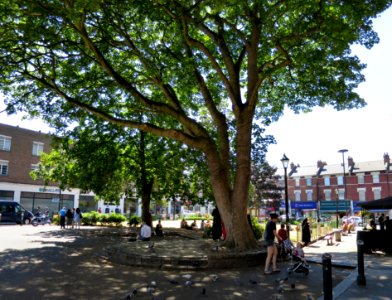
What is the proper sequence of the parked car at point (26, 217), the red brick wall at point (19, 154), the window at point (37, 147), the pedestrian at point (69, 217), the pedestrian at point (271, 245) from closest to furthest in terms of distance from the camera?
the pedestrian at point (271, 245) < the pedestrian at point (69, 217) < the parked car at point (26, 217) < the red brick wall at point (19, 154) < the window at point (37, 147)

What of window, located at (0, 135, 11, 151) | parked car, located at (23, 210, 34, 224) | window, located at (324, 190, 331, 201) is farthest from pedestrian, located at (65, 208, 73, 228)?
window, located at (324, 190, 331, 201)

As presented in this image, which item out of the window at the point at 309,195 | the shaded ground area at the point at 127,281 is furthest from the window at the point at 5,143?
the window at the point at 309,195

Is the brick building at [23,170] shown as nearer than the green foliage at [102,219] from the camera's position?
No

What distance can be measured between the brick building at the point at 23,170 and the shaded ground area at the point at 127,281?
97.6ft

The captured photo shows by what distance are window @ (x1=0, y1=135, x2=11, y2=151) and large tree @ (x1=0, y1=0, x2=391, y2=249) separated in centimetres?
2692

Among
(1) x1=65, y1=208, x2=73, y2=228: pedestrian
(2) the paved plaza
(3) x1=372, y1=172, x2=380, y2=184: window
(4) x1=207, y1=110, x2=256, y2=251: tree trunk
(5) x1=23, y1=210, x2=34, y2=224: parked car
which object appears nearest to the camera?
(2) the paved plaza

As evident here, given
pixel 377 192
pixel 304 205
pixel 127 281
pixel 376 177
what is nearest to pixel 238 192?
pixel 127 281

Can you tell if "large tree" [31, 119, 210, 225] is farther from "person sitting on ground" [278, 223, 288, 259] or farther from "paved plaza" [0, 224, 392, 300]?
"person sitting on ground" [278, 223, 288, 259]

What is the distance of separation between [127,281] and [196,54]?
9.83m

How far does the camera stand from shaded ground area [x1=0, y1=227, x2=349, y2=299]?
7484 mm

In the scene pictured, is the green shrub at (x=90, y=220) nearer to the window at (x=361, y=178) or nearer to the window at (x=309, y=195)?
the window at (x=309, y=195)

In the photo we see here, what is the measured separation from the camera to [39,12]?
10852mm

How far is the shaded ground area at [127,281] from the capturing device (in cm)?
748

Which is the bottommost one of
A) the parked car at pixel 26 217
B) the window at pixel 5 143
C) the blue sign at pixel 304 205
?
the parked car at pixel 26 217
